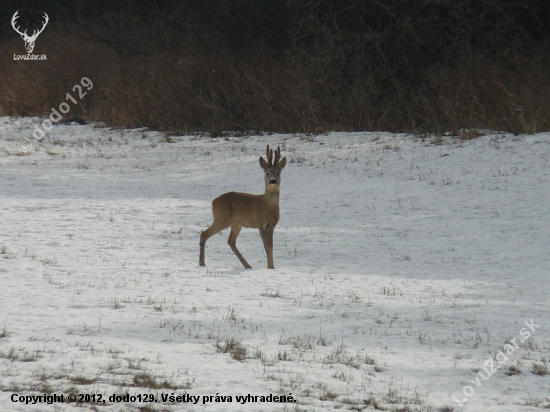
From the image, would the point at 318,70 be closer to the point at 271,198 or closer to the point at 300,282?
the point at 271,198

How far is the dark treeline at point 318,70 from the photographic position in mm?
20000

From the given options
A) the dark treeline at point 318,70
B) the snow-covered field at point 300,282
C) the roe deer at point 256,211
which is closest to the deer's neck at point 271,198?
the roe deer at point 256,211

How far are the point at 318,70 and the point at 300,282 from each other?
13419 millimetres

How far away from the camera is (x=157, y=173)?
706 inches

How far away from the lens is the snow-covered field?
541 centimetres

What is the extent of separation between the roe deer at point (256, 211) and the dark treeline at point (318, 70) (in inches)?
362

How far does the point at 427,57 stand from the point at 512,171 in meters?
7.26

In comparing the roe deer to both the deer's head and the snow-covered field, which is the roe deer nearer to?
the deer's head

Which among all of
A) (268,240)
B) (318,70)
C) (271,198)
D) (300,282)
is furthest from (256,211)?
(318,70)

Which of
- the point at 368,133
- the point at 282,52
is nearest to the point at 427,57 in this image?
the point at 368,133

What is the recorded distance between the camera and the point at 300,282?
29.9 feet

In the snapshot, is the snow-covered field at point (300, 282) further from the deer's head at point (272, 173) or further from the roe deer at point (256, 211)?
the deer's head at point (272, 173)

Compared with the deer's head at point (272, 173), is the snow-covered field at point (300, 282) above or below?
below

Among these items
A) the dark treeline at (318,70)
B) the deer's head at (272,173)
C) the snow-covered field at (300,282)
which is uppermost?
the dark treeline at (318,70)
